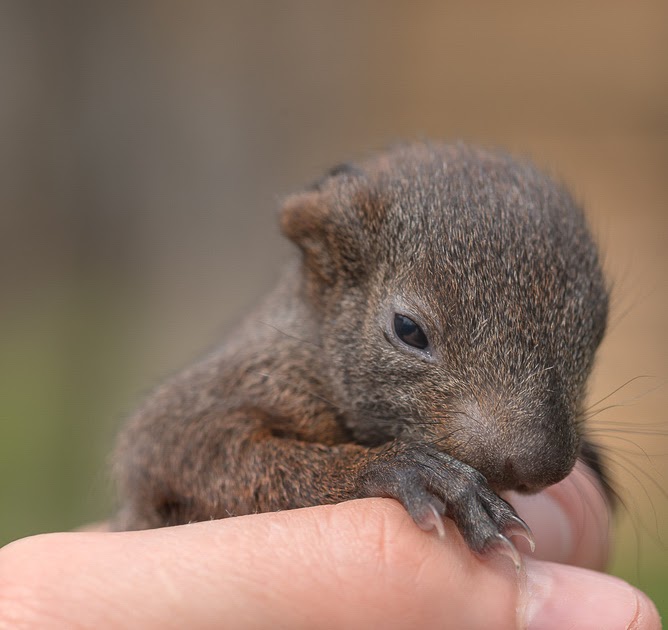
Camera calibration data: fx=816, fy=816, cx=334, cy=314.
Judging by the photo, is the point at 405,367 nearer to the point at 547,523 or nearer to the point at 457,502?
the point at 457,502

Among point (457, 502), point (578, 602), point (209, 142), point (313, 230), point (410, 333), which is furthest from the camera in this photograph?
point (209, 142)

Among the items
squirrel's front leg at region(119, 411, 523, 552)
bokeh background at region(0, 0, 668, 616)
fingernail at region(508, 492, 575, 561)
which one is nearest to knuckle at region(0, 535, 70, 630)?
squirrel's front leg at region(119, 411, 523, 552)

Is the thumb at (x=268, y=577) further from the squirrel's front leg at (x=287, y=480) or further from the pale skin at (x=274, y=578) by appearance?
the squirrel's front leg at (x=287, y=480)

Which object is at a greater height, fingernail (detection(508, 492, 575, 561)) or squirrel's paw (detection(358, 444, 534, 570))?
squirrel's paw (detection(358, 444, 534, 570))

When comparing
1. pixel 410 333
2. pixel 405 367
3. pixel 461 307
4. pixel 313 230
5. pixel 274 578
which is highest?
pixel 313 230

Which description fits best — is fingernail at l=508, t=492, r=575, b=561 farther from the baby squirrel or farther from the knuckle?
the knuckle

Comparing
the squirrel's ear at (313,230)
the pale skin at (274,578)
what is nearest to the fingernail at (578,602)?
the pale skin at (274,578)

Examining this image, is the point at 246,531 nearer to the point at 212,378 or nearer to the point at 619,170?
the point at 212,378

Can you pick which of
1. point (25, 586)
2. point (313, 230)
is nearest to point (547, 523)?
point (313, 230)
